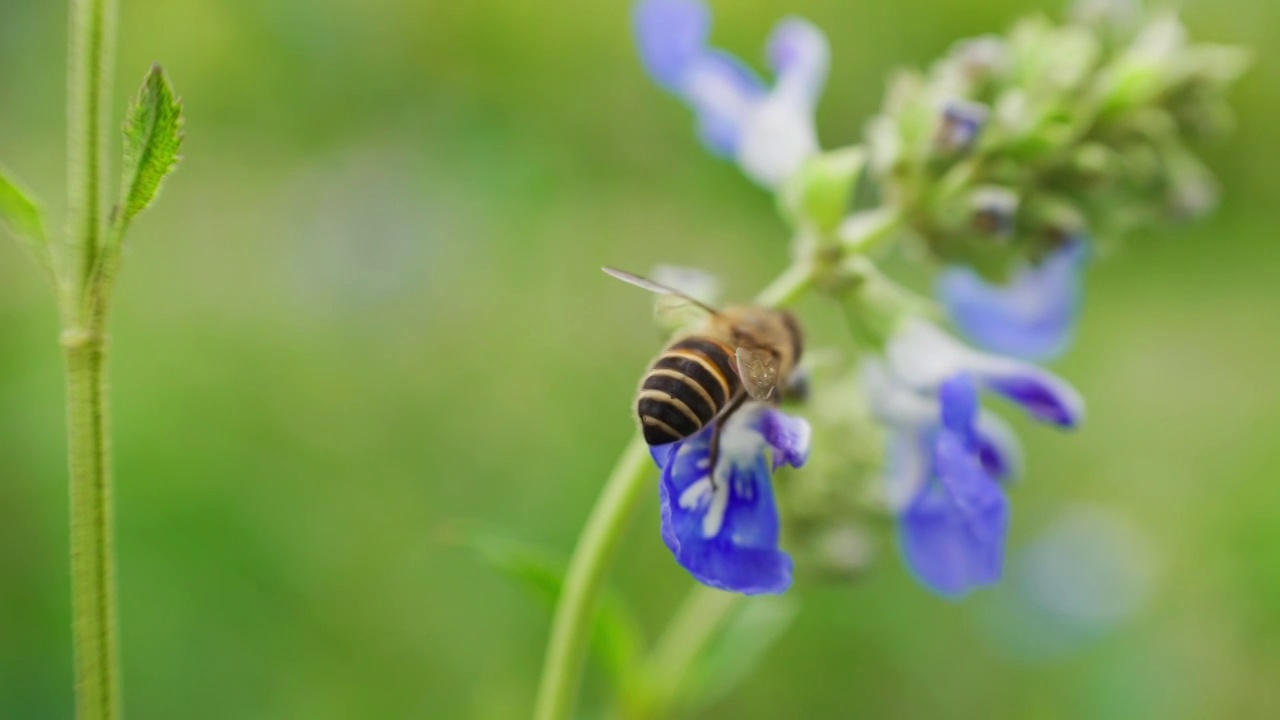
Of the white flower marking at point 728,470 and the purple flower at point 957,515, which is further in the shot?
the purple flower at point 957,515

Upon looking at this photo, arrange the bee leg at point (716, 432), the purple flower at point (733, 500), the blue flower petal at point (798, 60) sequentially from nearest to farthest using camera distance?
the purple flower at point (733, 500) → the bee leg at point (716, 432) → the blue flower petal at point (798, 60)

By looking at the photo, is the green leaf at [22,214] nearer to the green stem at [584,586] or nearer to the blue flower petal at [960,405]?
the green stem at [584,586]

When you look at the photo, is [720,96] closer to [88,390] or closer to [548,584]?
[548,584]

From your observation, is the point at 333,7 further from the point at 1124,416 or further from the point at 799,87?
the point at 1124,416

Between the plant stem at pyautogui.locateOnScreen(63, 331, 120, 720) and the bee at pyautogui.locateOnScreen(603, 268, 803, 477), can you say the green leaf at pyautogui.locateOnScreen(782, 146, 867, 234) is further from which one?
the plant stem at pyautogui.locateOnScreen(63, 331, 120, 720)

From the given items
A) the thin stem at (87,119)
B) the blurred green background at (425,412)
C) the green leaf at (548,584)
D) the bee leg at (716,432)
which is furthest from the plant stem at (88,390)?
the blurred green background at (425,412)

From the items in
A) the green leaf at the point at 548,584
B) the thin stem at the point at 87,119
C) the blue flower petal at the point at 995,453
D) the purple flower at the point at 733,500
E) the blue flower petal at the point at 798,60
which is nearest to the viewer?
the thin stem at the point at 87,119

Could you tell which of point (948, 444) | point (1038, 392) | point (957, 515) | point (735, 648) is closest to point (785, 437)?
point (948, 444)
